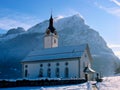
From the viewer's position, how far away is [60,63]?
215 feet

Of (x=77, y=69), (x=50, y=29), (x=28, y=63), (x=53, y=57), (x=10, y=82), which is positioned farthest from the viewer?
(x=50, y=29)

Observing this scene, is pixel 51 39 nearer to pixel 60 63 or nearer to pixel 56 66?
pixel 56 66

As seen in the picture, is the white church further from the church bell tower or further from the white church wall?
the church bell tower

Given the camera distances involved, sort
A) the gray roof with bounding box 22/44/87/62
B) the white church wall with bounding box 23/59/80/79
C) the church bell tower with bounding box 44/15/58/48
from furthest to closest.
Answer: the church bell tower with bounding box 44/15/58/48 < the gray roof with bounding box 22/44/87/62 < the white church wall with bounding box 23/59/80/79

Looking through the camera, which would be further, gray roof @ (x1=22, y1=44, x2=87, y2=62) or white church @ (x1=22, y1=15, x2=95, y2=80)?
gray roof @ (x1=22, y1=44, x2=87, y2=62)

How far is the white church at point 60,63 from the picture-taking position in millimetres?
62844

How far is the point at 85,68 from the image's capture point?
2518 inches

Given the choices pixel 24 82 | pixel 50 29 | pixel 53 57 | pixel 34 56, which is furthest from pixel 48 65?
pixel 24 82

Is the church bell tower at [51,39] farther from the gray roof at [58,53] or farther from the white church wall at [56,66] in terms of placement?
the white church wall at [56,66]

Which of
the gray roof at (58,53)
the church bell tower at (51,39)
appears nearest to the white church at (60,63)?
the gray roof at (58,53)

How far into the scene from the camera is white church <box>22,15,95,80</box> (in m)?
62.8

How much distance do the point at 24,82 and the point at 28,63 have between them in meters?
29.7

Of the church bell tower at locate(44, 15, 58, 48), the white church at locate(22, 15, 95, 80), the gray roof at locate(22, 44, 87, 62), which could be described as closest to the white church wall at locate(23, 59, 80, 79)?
the white church at locate(22, 15, 95, 80)

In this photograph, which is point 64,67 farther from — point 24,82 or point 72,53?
point 24,82
